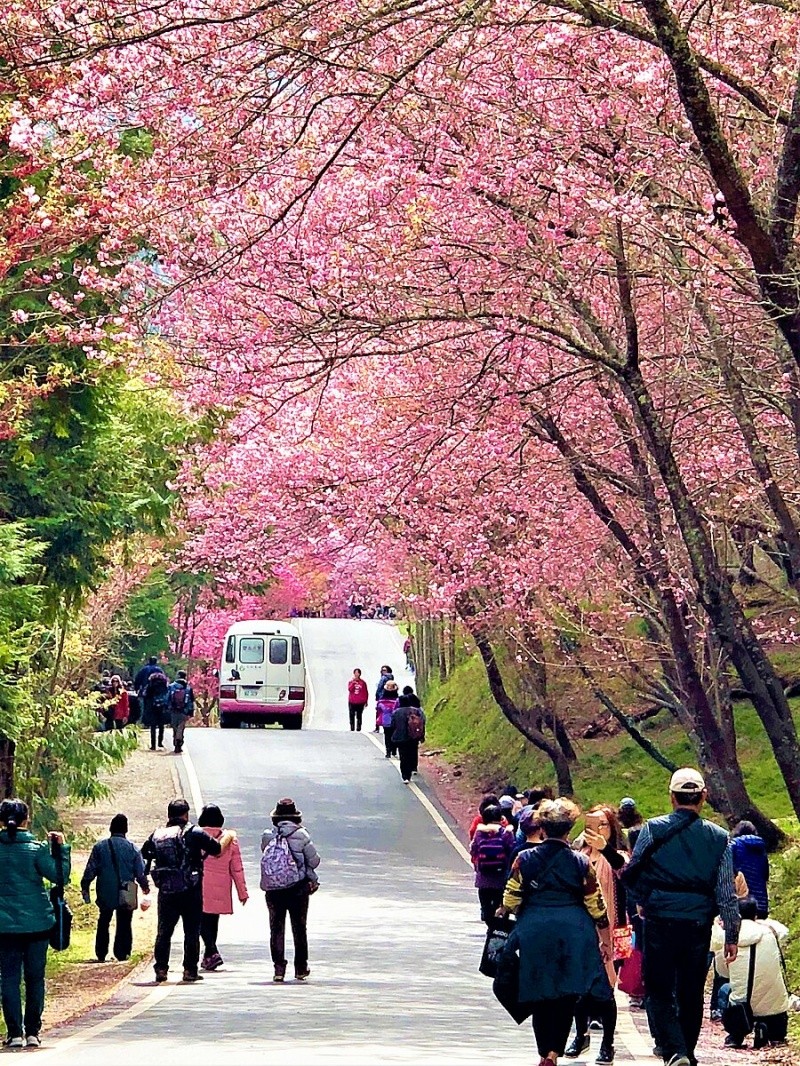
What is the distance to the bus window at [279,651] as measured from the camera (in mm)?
49781

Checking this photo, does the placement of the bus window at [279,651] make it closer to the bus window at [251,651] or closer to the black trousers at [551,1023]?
the bus window at [251,651]

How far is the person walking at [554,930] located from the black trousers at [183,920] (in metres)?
7.26

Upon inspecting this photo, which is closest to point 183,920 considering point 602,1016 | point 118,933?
point 118,933

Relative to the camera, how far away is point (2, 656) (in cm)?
1584

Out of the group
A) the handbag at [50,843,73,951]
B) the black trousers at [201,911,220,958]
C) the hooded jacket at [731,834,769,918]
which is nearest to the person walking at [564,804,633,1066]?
the hooded jacket at [731,834,769,918]

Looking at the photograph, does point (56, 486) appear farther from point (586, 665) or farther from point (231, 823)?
point (231, 823)

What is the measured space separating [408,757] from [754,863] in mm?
21557

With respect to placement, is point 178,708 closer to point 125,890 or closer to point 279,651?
point 279,651

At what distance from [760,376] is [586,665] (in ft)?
31.7

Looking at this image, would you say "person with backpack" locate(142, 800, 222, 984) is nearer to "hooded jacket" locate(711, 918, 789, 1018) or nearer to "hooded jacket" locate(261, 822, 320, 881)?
"hooded jacket" locate(261, 822, 320, 881)

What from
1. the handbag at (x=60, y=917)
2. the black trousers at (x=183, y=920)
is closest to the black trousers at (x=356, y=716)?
the black trousers at (x=183, y=920)

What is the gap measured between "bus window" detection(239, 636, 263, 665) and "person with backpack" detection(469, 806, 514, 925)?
31272 mm

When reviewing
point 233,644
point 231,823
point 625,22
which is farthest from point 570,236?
point 233,644

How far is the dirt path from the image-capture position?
693 inches
